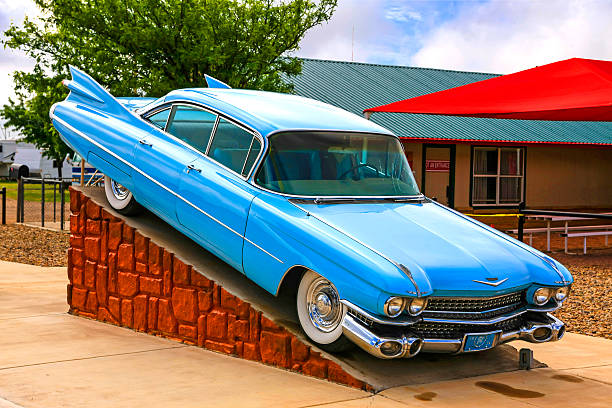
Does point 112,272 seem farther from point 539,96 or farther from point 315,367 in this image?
point 539,96

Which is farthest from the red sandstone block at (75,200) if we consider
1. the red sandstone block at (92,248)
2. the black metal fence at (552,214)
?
the black metal fence at (552,214)

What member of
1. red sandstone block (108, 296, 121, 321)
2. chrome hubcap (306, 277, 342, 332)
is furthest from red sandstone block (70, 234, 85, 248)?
chrome hubcap (306, 277, 342, 332)

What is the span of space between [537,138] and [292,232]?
20.3m

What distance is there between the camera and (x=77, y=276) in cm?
880

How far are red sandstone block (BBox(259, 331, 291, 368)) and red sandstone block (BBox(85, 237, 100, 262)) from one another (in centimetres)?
282

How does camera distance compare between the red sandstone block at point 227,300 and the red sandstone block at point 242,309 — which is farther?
the red sandstone block at point 227,300

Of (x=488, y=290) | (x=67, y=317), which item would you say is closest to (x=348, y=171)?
(x=488, y=290)

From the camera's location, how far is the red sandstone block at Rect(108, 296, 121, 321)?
823 centimetres

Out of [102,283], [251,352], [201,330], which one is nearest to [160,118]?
[102,283]

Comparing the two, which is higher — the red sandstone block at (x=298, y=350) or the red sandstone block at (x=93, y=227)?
the red sandstone block at (x=93, y=227)

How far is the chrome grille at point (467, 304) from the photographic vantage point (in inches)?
222

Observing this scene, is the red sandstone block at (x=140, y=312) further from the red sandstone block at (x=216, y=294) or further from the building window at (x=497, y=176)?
the building window at (x=497, y=176)

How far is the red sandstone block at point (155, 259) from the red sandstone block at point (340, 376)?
240 centimetres

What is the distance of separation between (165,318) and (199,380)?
5.52 feet
